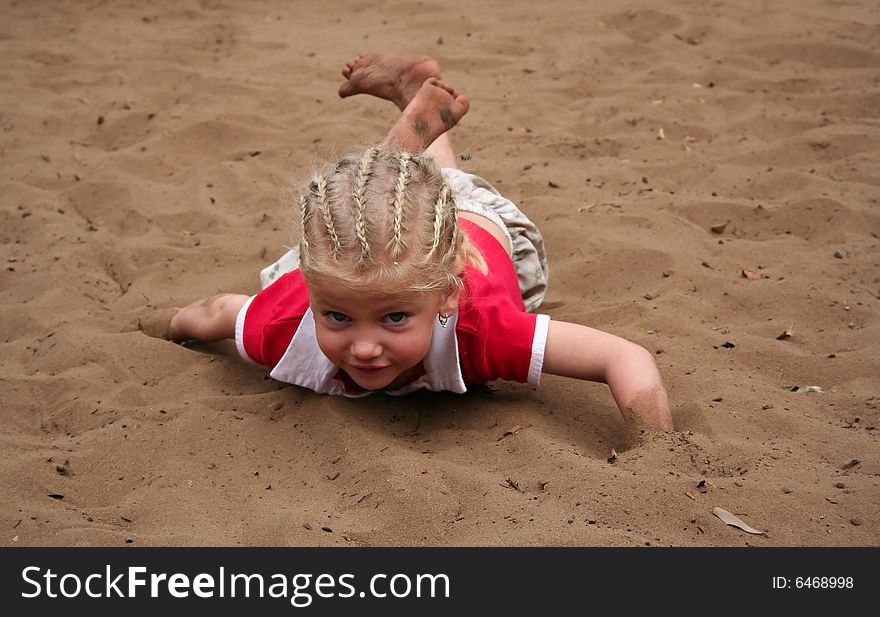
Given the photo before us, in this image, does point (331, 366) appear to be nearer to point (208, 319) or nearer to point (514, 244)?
point (208, 319)

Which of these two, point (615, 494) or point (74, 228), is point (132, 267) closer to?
point (74, 228)

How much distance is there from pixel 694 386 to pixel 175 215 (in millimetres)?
2413

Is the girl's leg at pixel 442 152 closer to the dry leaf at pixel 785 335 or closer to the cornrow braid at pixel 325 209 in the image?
the cornrow braid at pixel 325 209

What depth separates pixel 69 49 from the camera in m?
6.59

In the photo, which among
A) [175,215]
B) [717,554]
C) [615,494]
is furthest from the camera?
[175,215]

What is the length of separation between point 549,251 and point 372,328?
154cm

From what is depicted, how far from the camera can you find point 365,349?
2689mm

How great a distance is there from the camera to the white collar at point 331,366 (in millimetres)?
3020

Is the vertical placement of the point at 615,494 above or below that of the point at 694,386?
below

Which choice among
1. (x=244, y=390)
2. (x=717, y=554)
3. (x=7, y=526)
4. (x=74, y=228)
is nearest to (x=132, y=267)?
(x=74, y=228)

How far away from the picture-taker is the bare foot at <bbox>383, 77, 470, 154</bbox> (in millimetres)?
3770

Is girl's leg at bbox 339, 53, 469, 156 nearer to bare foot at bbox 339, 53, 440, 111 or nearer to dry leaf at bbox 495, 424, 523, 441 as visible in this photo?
bare foot at bbox 339, 53, 440, 111

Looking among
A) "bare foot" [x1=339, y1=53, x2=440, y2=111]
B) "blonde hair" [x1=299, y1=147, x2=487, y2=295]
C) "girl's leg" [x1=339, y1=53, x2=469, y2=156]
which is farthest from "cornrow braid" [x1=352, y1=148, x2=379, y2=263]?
"bare foot" [x1=339, y1=53, x2=440, y2=111]

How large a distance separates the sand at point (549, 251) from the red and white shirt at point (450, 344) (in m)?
0.08
